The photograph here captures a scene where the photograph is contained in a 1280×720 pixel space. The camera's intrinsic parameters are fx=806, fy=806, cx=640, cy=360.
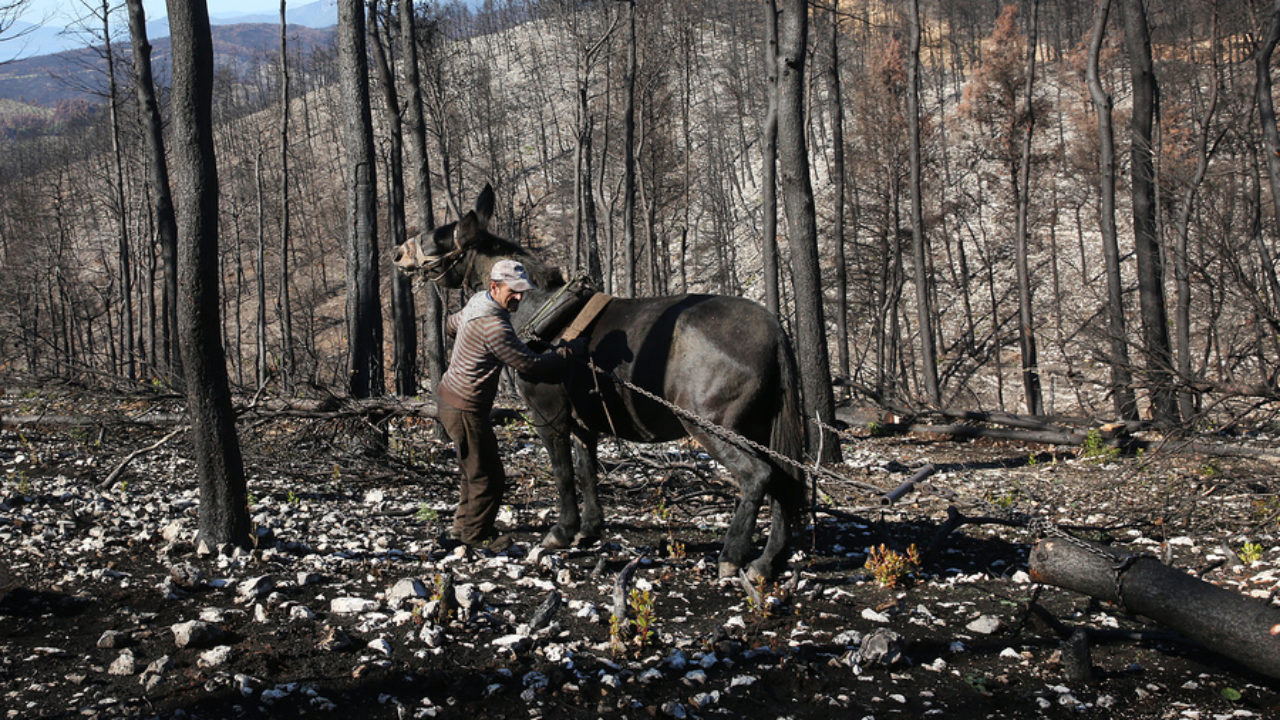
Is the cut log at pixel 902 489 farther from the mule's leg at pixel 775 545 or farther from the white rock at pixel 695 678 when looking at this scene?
the white rock at pixel 695 678

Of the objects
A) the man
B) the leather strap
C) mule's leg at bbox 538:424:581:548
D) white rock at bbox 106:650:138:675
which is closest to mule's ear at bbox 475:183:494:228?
the man

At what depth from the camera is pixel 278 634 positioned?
16.0ft

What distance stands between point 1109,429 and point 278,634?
1138 centimetres

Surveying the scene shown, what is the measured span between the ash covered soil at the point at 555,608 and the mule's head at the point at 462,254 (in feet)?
7.85

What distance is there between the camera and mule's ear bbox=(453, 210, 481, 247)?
23.5ft

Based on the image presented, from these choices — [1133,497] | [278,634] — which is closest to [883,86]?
[1133,497]

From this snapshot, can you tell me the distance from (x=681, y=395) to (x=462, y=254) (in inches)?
97.8

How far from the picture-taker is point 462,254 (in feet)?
24.2

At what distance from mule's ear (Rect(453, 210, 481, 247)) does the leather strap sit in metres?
1.27

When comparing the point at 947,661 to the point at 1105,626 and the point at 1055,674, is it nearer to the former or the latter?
the point at 1055,674

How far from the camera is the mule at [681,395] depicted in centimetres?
634

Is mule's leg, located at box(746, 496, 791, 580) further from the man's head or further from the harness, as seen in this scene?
the man's head

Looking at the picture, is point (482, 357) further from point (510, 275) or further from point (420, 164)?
point (420, 164)

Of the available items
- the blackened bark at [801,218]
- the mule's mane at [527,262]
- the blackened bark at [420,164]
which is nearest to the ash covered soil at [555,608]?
the mule's mane at [527,262]
